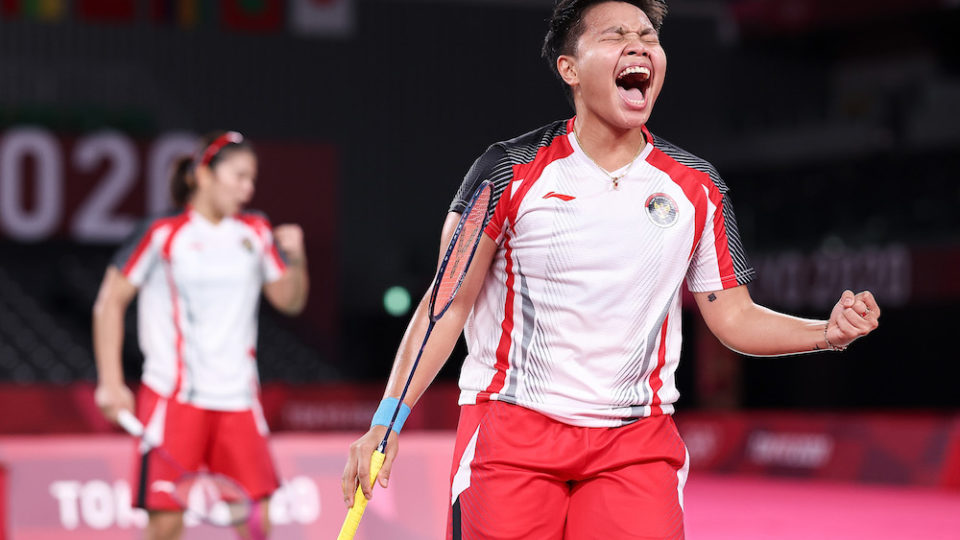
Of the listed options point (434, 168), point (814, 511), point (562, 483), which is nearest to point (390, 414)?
point (562, 483)

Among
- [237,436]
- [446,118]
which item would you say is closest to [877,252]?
[446,118]

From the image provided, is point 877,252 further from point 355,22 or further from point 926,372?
point 355,22

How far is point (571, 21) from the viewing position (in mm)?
2900

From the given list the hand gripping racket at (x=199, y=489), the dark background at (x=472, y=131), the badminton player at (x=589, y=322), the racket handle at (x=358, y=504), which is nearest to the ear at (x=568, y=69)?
the badminton player at (x=589, y=322)

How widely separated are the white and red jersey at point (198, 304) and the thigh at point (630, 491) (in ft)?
8.69

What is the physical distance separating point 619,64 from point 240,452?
2.86 metres

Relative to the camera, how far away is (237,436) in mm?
5129

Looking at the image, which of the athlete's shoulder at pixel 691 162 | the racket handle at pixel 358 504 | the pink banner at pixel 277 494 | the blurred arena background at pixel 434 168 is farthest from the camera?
the blurred arena background at pixel 434 168

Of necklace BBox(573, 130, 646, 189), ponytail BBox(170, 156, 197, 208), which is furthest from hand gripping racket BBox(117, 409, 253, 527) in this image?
necklace BBox(573, 130, 646, 189)

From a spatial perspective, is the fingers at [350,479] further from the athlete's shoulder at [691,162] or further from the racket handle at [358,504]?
the athlete's shoulder at [691,162]

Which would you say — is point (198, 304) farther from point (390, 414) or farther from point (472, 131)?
point (472, 131)

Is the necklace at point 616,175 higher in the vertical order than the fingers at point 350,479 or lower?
higher

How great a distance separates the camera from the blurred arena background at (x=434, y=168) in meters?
14.5

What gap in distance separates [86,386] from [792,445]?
6692mm
